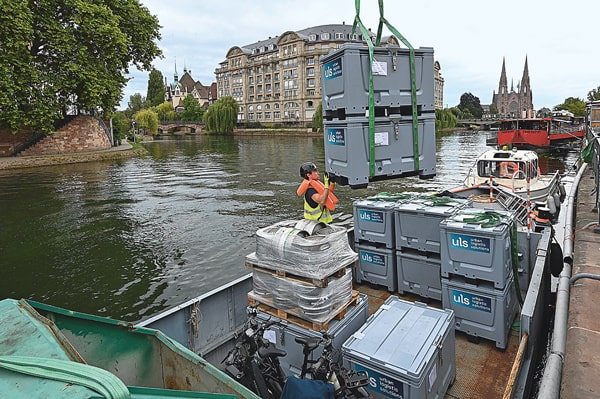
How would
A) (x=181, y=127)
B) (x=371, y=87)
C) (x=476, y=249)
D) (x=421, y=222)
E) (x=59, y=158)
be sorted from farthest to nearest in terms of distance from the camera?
(x=181, y=127) < (x=59, y=158) < (x=421, y=222) < (x=476, y=249) < (x=371, y=87)

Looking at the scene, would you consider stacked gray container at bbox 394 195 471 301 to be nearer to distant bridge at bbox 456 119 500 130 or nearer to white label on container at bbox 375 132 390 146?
white label on container at bbox 375 132 390 146

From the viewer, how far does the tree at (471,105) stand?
5507 inches

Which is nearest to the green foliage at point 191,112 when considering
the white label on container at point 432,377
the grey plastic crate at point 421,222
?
the grey plastic crate at point 421,222

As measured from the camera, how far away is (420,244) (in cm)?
593

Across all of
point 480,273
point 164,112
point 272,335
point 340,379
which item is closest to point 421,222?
point 480,273

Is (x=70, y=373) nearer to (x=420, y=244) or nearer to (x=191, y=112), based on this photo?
(x=420, y=244)

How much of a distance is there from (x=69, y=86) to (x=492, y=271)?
34830 millimetres

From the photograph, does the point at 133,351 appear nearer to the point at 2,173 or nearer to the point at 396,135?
the point at 396,135

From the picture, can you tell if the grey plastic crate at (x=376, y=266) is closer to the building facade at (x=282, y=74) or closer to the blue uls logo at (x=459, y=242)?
the blue uls logo at (x=459, y=242)

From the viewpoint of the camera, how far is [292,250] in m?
4.41

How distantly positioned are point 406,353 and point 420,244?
2.39 m

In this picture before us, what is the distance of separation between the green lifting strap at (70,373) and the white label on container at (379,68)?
3682 millimetres

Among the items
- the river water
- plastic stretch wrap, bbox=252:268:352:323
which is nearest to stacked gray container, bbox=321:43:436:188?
plastic stretch wrap, bbox=252:268:352:323

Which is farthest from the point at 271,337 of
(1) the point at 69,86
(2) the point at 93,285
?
(1) the point at 69,86
